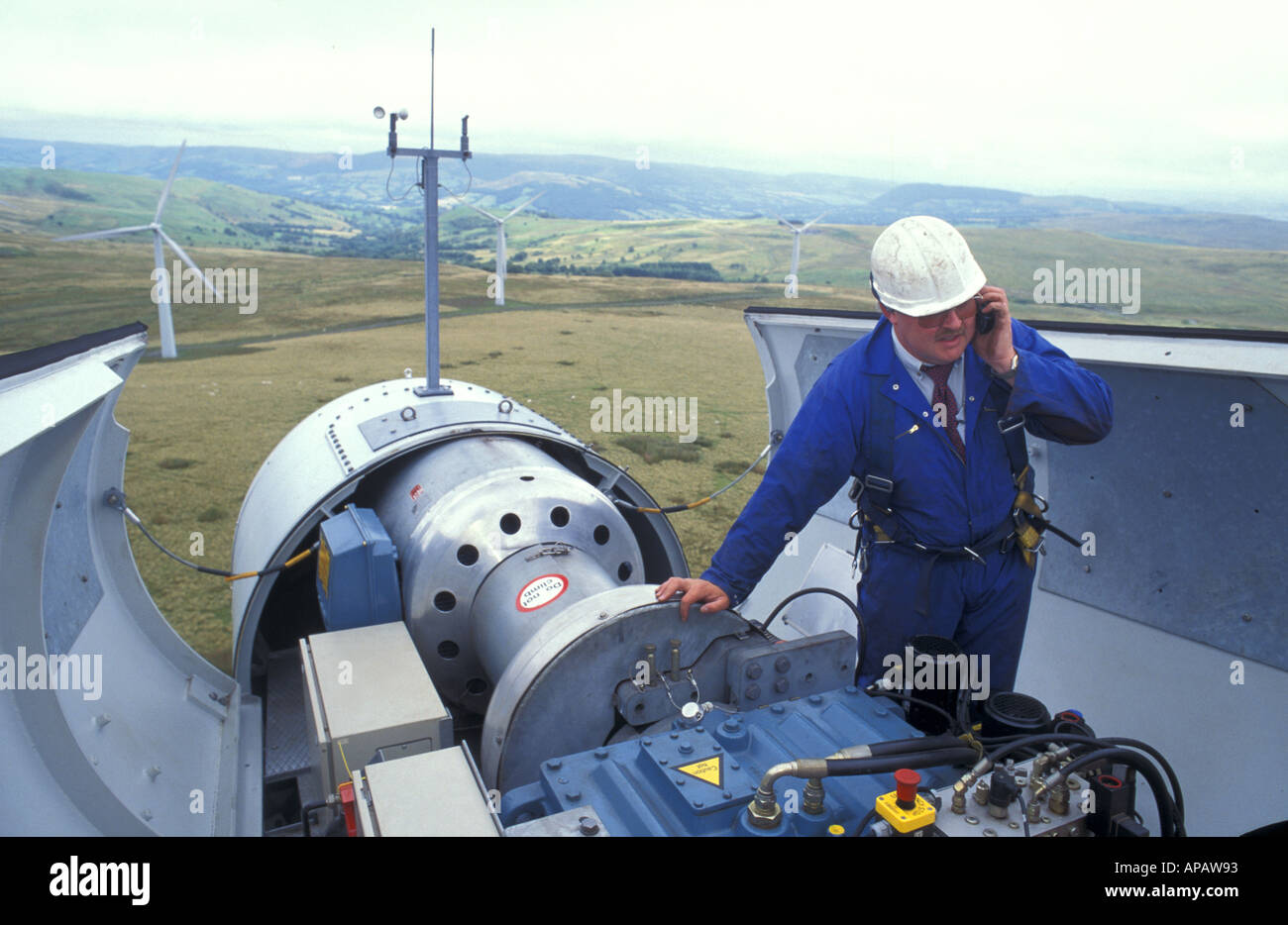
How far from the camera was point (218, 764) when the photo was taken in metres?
3.72

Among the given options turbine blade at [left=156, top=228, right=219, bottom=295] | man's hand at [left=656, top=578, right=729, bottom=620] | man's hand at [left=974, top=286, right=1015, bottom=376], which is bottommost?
man's hand at [left=656, top=578, right=729, bottom=620]

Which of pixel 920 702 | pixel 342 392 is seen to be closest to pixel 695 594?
pixel 920 702

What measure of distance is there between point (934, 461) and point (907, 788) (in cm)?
139

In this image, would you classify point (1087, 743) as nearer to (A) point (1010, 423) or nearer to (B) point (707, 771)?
(B) point (707, 771)

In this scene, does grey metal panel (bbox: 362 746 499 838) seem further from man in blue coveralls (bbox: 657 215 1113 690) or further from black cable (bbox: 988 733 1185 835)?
black cable (bbox: 988 733 1185 835)

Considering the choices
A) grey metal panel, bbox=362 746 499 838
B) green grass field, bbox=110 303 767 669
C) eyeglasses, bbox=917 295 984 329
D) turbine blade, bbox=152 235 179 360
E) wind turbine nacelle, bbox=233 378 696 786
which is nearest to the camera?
grey metal panel, bbox=362 746 499 838

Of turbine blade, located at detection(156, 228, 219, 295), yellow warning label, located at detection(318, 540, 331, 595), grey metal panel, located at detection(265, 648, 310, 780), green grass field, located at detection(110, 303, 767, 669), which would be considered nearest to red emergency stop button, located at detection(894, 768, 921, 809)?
yellow warning label, located at detection(318, 540, 331, 595)

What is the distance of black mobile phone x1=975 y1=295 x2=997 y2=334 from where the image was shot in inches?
107

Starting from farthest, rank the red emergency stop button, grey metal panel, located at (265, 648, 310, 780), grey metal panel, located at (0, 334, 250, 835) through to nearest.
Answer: grey metal panel, located at (265, 648, 310, 780), grey metal panel, located at (0, 334, 250, 835), the red emergency stop button

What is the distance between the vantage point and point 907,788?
176cm

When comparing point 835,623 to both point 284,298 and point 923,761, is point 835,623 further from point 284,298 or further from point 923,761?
point 284,298

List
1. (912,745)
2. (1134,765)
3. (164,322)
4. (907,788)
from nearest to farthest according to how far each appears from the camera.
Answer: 1. (907,788)
2. (1134,765)
3. (912,745)
4. (164,322)

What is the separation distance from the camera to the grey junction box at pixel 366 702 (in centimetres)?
262

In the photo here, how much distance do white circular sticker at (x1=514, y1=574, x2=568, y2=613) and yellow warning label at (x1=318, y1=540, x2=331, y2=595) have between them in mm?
788
